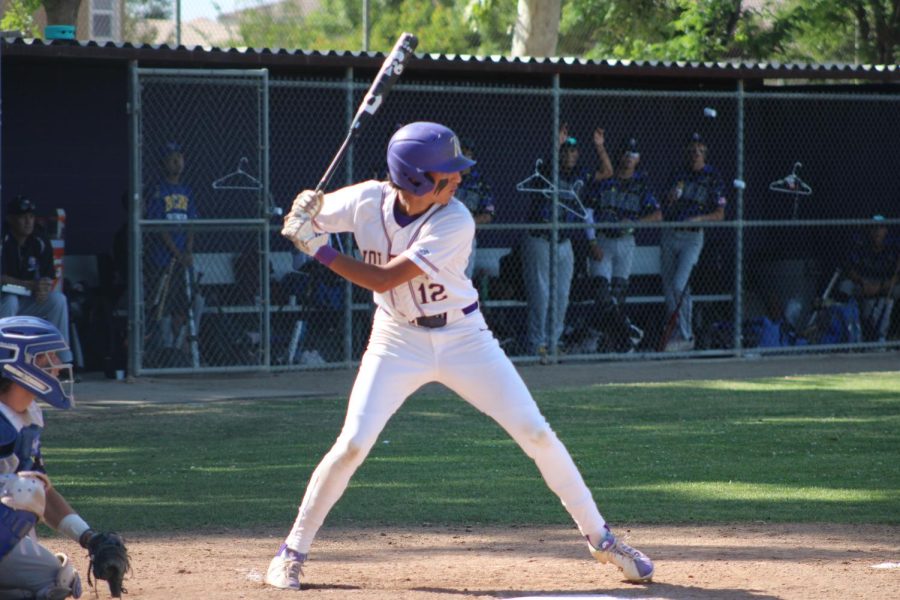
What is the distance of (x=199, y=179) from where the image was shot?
12.8m

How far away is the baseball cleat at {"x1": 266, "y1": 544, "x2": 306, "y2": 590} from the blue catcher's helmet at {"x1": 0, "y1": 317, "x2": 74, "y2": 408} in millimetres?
1042

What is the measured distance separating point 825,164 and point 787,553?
35.8ft

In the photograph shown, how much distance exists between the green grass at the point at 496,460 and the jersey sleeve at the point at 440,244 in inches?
78.7

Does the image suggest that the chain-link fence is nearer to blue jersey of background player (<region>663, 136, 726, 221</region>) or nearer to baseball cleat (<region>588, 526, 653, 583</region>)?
blue jersey of background player (<region>663, 136, 726, 221</region>)

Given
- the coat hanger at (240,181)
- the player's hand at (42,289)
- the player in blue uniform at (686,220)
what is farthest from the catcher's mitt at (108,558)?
the player in blue uniform at (686,220)

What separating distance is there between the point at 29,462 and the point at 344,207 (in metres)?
1.47

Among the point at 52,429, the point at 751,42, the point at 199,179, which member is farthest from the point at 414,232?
the point at 751,42

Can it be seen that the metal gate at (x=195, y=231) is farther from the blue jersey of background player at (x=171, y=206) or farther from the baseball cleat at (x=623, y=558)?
the baseball cleat at (x=623, y=558)

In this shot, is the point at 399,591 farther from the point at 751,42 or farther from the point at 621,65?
the point at 751,42

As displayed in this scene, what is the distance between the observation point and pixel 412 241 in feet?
16.5

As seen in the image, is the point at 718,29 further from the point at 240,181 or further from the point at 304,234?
the point at 304,234

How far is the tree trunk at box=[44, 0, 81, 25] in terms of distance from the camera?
1448cm

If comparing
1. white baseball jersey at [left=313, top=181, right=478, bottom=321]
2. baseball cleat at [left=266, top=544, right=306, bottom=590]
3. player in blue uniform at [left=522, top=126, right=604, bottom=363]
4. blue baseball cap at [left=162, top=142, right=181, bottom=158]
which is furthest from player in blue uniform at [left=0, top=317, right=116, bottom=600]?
player in blue uniform at [left=522, top=126, right=604, bottom=363]

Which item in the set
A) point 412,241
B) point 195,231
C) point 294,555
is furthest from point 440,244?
point 195,231
